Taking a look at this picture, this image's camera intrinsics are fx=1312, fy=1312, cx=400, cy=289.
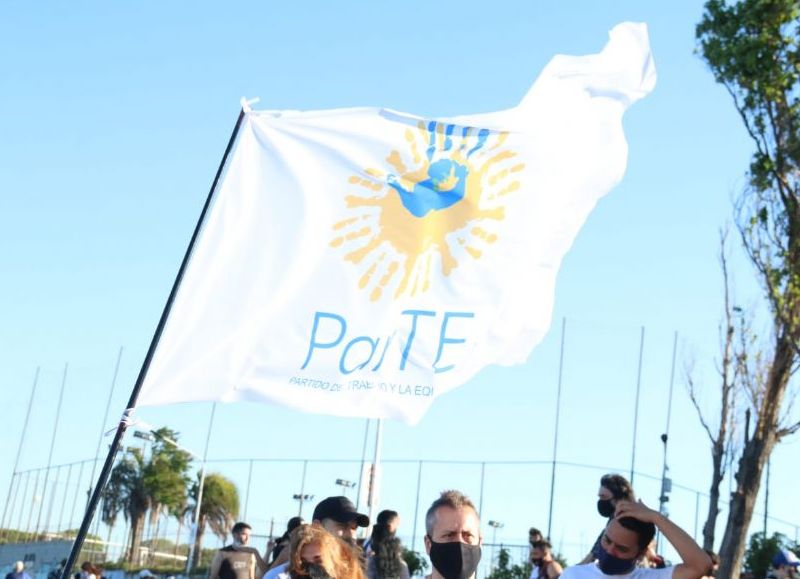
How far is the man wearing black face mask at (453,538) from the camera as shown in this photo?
4727mm

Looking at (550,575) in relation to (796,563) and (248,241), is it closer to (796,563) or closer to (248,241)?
(796,563)

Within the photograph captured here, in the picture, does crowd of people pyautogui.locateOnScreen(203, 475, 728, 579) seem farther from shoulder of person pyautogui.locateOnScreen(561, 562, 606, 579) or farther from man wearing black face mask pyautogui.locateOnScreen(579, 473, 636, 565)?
man wearing black face mask pyautogui.locateOnScreen(579, 473, 636, 565)

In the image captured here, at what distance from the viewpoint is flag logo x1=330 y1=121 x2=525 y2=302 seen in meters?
6.97

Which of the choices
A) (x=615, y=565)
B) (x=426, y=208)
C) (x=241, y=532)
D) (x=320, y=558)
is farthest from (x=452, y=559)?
(x=241, y=532)

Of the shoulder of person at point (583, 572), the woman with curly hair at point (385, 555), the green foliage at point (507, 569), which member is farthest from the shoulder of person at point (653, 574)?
the green foliage at point (507, 569)

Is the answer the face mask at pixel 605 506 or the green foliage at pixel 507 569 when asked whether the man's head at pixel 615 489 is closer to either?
the face mask at pixel 605 506

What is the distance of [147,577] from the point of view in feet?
72.3

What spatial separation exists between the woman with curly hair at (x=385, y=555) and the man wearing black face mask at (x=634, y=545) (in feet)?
13.7

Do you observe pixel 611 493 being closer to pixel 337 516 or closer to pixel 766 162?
pixel 337 516

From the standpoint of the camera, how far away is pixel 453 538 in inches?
187

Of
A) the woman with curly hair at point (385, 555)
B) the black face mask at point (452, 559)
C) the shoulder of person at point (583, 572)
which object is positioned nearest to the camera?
the black face mask at point (452, 559)

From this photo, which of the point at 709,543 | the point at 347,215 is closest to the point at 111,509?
the point at 709,543

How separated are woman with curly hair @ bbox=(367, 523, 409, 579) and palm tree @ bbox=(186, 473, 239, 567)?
141 ft

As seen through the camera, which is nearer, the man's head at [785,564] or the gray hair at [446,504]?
the gray hair at [446,504]
